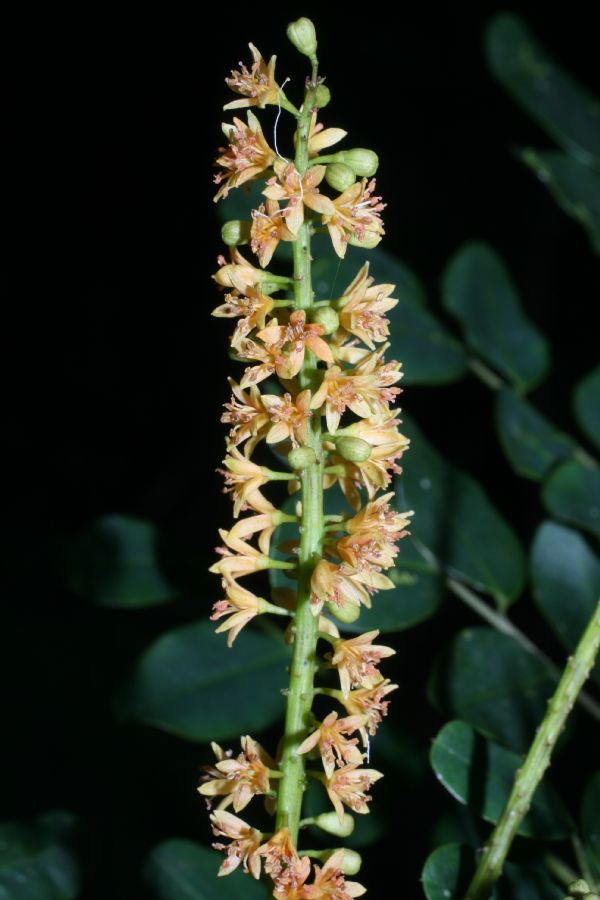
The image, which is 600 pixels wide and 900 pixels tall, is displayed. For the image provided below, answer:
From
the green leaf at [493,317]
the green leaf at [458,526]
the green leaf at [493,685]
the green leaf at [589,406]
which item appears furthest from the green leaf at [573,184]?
the green leaf at [493,685]

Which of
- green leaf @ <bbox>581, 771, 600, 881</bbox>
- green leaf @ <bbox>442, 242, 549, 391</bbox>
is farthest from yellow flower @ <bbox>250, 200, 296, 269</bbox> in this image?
green leaf @ <bbox>442, 242, 549, 391</bbox>

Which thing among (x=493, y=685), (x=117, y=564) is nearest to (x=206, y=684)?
(x=117, y=564)

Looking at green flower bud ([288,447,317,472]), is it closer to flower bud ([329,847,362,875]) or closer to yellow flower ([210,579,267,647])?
yellow flower ([210,579,267,647])

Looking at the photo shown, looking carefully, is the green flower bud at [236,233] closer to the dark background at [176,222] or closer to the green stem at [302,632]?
the green stem at [302,632]

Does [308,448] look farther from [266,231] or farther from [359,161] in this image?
[359,161]

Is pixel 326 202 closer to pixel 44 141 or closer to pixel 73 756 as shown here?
pixel 73 756

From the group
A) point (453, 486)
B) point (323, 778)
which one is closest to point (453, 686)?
point (453, 486)
